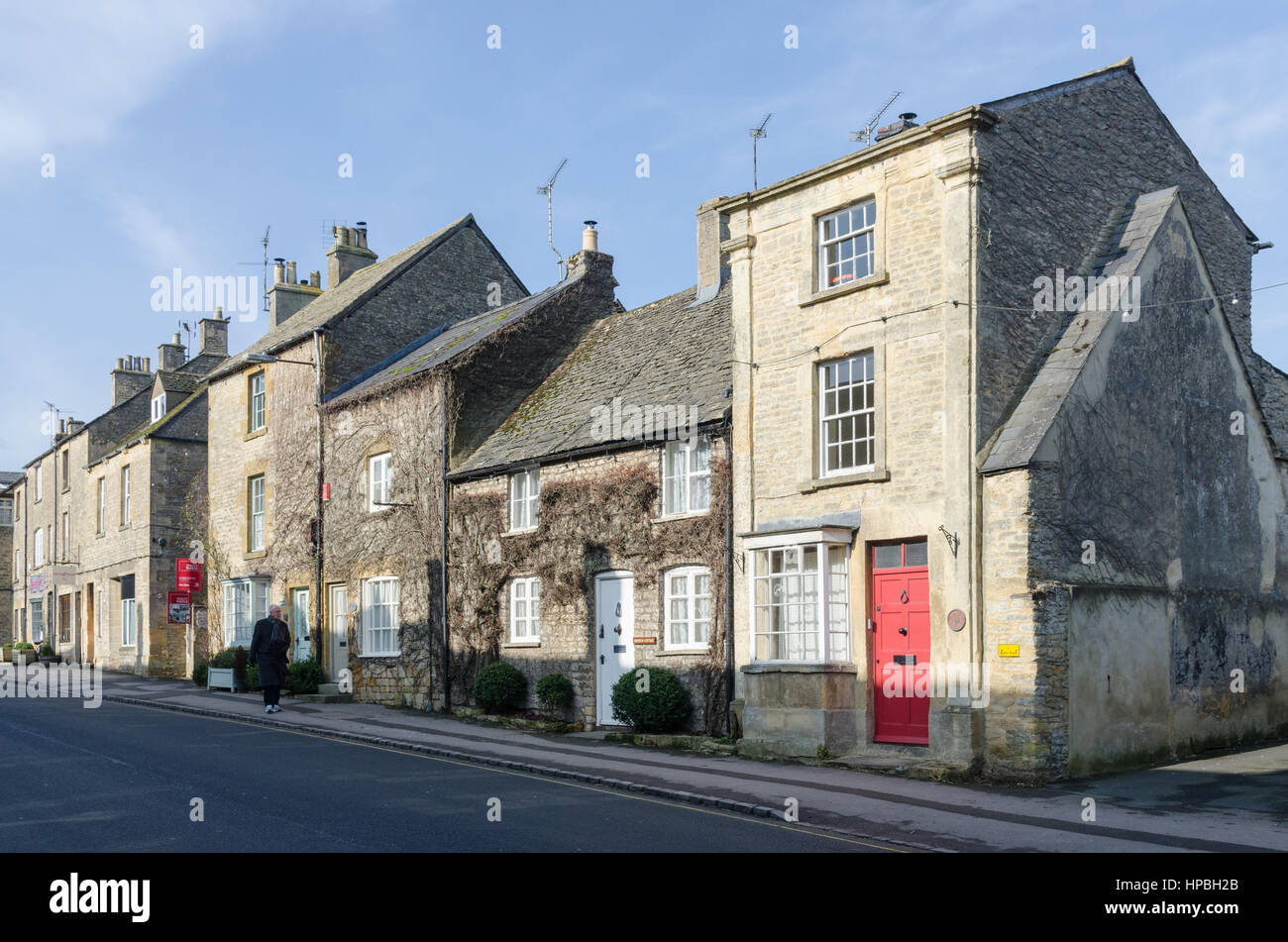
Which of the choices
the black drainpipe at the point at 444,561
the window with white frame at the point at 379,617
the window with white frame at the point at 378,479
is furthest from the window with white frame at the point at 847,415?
the window with white frame at the point at 378,479

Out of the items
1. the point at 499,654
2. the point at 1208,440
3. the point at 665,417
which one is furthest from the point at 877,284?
the point at 499,654

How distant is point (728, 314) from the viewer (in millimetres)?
22266

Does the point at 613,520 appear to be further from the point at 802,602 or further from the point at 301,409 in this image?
the point at 301,409

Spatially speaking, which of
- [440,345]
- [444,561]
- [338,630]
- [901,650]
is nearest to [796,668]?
[901,650]

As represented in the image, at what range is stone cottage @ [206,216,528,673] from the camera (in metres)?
28.5

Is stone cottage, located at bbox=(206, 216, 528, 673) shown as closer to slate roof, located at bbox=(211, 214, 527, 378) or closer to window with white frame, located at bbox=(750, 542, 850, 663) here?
slate roof, located at bbox=(211, 214, 527, 378)

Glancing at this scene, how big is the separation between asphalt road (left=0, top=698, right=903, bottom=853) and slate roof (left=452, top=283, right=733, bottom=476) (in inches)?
277

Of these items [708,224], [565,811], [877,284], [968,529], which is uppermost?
[708,224]

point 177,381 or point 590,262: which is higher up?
point 590,262

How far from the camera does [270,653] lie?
22641 mm

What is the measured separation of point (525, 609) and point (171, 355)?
2533 centimetres

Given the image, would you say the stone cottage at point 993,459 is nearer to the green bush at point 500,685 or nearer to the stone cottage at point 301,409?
the green bush at point 500,685
